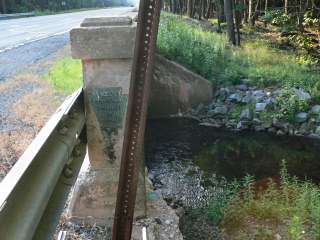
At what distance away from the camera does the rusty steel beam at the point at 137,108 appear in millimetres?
1753

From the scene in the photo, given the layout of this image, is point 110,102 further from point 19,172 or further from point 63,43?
point 63,43

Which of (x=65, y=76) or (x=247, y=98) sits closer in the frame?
(x=65, y=76)

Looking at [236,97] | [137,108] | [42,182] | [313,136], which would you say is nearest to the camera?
[42,182]

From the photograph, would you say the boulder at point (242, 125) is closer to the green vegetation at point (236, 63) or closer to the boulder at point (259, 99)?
the boulder at point (259, 99)

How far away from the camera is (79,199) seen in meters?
3.01

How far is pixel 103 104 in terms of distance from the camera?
2846 millimetres

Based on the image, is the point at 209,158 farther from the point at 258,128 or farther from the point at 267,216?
the point at 267,216

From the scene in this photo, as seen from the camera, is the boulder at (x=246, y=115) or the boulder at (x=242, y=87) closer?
the boulder at (x=246, y=115)

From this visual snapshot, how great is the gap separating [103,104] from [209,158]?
19.6ft

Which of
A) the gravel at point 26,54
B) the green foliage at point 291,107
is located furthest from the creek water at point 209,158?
the gravel at point 26,54

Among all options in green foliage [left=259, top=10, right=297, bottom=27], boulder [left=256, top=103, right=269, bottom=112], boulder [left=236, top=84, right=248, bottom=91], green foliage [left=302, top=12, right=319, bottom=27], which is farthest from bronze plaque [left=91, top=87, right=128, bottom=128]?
green foliage [left=259, top=10, right=297, bottom=27]

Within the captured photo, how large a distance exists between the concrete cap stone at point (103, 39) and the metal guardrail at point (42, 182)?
1.08ft

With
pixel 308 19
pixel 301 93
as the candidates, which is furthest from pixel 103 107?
pixel 308 19

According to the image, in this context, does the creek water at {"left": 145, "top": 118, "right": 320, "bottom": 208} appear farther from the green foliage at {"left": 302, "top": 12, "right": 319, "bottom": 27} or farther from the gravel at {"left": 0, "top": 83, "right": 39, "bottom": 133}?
the green foliage at {"left": 302, "top": 12, "right": 319, "bottom": 27}
